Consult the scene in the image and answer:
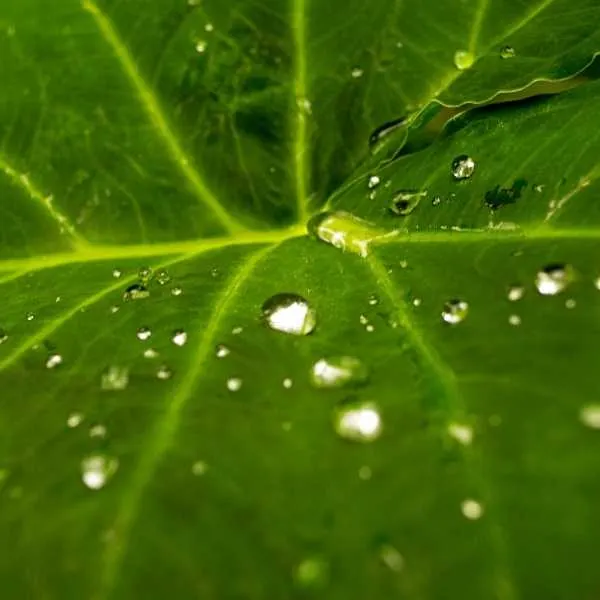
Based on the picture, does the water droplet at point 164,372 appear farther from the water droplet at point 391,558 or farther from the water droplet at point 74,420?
the water droplet at point 391,558

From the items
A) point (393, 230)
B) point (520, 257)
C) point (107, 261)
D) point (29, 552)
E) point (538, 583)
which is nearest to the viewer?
point (538, 583)

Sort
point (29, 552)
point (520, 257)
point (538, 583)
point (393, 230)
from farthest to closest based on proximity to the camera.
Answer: point (393, 230) < point (520, 257) < point (29, 552) < point (538, 583)

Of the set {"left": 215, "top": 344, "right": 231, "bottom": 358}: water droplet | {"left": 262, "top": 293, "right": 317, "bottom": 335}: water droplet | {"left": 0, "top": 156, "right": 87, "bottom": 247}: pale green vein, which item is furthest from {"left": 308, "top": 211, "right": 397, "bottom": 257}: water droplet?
{"left": 0, "top": 156, "right": 87, "bottom": 247}: pale green vein

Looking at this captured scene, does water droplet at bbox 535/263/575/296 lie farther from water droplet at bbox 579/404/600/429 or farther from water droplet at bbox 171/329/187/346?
water droplet at bbox 171/329/187/346

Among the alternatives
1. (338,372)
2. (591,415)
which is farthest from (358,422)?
(591,415)


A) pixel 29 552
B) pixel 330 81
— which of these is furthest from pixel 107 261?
pixel 29 552

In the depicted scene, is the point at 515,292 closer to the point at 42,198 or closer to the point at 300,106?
the point at 300,106

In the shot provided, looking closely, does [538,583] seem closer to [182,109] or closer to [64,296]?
[64,296]
